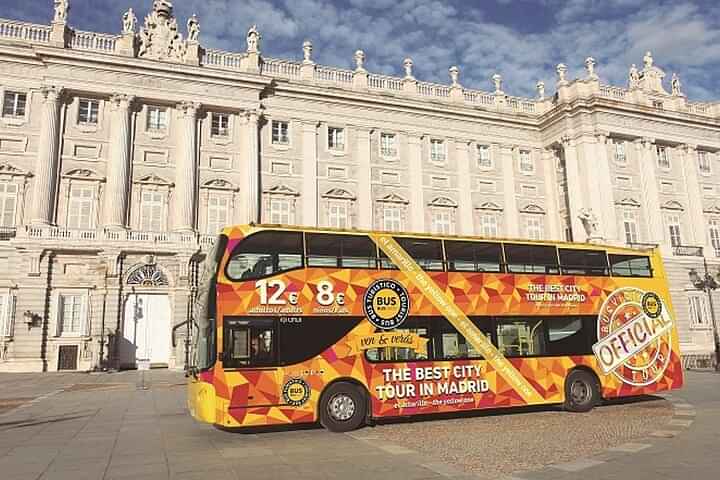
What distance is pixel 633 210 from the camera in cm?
3712

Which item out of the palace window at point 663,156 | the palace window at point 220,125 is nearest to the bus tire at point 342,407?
the palace window at point 220,125

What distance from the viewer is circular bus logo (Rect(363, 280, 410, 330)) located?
11312 mm

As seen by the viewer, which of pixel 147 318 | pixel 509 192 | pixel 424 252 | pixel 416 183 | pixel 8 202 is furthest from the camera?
pixel 509 192

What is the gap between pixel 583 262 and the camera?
1364 cm

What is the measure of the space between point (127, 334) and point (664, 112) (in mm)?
38220

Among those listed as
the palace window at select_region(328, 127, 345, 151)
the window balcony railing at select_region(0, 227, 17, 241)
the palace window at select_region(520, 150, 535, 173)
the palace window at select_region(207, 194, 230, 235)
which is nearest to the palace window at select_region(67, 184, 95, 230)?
the window balcony railing at select_region(0, 227, 17, 241)

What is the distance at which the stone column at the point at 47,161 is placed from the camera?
26.7 metres

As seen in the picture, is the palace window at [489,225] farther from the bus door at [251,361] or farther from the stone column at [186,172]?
the bus door at [251,361]

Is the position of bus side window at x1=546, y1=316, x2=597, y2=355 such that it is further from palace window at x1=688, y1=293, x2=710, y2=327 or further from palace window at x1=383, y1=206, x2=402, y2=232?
palace window at x1=688, y1=293, x2=710, y2=327

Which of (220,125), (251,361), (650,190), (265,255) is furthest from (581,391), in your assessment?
(650,190)

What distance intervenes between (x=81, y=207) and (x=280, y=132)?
11.8m

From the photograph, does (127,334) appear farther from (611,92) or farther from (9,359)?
(611,92)

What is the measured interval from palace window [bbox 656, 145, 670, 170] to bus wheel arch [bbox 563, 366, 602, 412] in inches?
1240

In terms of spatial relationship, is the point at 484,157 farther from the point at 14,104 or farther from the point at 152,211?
the point at 14,104
